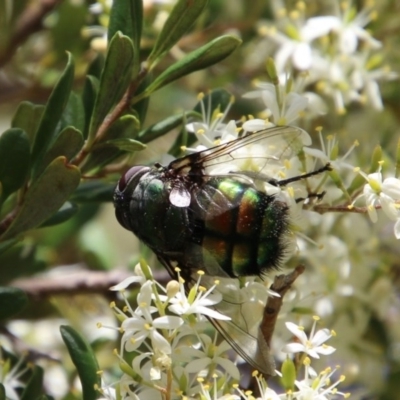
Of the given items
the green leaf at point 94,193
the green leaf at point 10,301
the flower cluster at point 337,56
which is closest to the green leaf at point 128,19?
the green leaf at point 94,193

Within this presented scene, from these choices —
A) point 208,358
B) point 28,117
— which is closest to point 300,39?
point 28,117

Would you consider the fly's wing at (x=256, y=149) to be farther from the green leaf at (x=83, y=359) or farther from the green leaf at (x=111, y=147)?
the green leaf at (x=83, y=359)

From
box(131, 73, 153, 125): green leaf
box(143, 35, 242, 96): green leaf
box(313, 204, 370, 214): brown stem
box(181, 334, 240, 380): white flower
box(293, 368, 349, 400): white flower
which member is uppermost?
box(143, 35, 242, 96): green leaf

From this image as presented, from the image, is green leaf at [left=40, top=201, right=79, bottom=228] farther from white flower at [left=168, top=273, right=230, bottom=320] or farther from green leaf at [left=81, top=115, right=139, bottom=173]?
white flower at [left=168, top=273, right=230, bottom=320]

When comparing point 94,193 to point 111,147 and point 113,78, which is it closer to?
point 111,147

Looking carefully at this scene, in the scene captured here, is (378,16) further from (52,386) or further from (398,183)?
(52,386)

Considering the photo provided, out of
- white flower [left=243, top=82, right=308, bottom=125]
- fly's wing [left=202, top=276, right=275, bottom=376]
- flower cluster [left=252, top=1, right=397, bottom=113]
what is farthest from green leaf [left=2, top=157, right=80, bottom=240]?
flower cluster [left=252, top=1, right=397, bottom=113]
